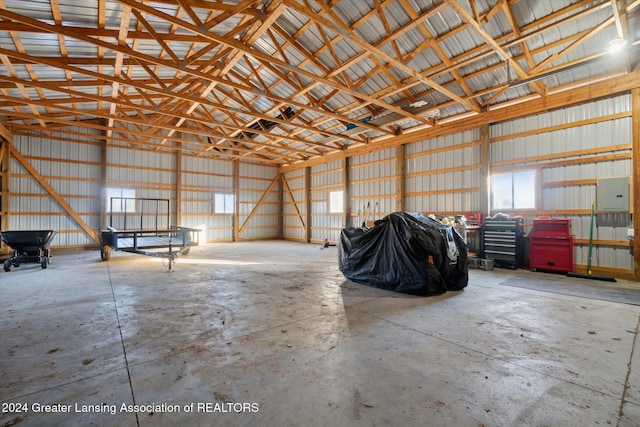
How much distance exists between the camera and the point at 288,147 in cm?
1260

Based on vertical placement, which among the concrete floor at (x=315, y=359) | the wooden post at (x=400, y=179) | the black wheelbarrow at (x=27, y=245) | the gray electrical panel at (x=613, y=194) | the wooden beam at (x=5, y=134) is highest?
the wooden beam at (x=5, y=134)

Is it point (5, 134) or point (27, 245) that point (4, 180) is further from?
point (27, 245)

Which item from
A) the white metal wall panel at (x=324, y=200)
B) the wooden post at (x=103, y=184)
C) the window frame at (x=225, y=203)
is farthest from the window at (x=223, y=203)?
the wooden post at (x=103, y=184)

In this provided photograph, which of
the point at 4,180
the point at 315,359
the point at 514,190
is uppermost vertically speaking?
the point at 4,180

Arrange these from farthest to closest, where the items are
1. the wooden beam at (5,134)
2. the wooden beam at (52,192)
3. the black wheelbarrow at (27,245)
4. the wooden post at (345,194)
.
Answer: the wooden post at (345,194), the wooden beam at (52,192), the wooden beam at (5,134), the black wheelbarrow at (27,245)

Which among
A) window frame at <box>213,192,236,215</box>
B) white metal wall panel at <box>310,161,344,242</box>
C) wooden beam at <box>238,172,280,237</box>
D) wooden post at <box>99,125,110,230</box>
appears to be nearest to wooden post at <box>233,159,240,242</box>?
window frame at <box>213,192,236,215</box>

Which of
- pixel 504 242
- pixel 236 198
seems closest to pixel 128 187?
pixel 236 198

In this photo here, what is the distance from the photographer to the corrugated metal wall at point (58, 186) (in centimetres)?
1008

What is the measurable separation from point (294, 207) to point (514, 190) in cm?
1029

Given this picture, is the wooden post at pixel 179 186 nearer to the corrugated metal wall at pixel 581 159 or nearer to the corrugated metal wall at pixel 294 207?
the corrugated metal wall at pixel 294 207

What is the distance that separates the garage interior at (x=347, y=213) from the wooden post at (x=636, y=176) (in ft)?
0.11

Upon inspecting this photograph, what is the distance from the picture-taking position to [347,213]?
40.5 ft

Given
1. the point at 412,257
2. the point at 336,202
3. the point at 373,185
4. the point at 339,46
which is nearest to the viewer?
the point at 412,257

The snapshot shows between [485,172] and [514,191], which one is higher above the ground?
[485,172]
